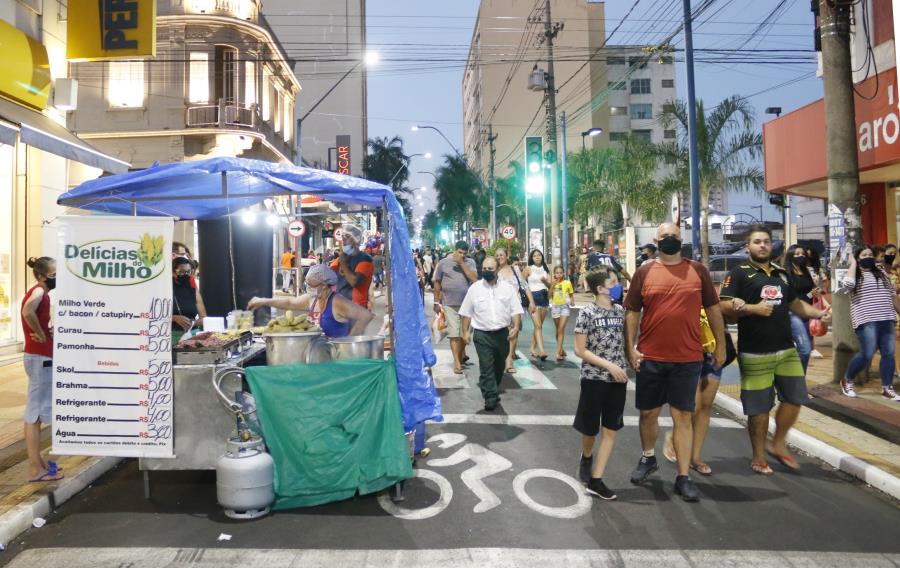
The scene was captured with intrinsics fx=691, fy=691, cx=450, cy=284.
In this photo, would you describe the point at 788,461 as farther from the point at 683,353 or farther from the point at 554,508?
the point at 554,508

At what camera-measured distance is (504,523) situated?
4.71 metres

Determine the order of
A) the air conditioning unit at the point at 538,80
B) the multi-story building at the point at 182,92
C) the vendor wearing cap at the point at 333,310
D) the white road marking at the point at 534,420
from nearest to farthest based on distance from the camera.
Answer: the vendor wearing cap at the point at 333,310
the white road marking at the point at 534,420
the multi-story building at the point at 182,92
the air conditioning unit at the point at 538,80

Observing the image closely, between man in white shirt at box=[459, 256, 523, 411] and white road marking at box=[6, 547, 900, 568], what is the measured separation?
3.75m

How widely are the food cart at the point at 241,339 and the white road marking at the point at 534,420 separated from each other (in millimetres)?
2026

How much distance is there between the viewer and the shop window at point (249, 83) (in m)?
28.3

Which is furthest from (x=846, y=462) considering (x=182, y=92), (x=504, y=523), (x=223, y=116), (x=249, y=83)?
(x=249, y=83)

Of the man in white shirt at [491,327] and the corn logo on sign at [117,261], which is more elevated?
the corn logo on sign at [117,261]

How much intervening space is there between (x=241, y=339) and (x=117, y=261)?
129 centimetres

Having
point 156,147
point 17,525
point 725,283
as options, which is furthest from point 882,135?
point 156,147

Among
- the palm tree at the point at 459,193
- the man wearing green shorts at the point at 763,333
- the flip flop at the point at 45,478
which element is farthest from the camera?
the palm tree at the point at 459,193

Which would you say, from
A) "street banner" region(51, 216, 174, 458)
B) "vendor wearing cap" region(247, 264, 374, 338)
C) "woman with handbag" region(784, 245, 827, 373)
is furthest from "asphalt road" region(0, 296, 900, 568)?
"woman with handbag" region(784, 245, 827, 373)

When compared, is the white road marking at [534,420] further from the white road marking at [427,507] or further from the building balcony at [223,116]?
the building balcony at [223,116]

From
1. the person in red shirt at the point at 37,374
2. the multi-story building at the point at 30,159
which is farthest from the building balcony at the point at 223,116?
the person in red shirt at the point at 37,374

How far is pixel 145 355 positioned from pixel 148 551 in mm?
1435
